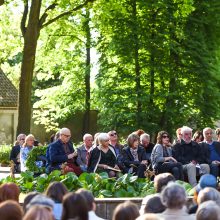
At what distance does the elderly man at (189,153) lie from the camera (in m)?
20.8

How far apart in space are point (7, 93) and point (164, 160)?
36.0 m

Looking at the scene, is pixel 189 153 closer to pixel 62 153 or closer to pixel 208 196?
pixel 62 153

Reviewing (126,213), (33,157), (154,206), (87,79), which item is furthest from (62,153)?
(87,79)

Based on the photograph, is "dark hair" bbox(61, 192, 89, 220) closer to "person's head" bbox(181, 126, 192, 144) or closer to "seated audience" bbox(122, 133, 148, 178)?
"seated audience" bbox(122, 133, 148, 178)

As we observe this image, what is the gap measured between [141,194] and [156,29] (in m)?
24.4

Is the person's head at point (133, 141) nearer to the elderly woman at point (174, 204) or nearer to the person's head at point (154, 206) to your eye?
the person's head at point (154, 206)

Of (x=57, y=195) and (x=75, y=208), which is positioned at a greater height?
(x=57, y=195)

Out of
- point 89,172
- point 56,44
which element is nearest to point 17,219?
point 89,172

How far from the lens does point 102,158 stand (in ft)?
64.3

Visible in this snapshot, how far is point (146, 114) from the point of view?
40.6m

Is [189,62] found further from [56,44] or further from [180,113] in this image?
[56,44]

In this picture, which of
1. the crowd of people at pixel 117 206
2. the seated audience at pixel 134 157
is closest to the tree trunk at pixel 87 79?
the seated audience at pixel 134 157

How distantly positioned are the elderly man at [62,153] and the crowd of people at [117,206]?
330 inches

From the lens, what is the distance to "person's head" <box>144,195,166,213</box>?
1041 centimetres
